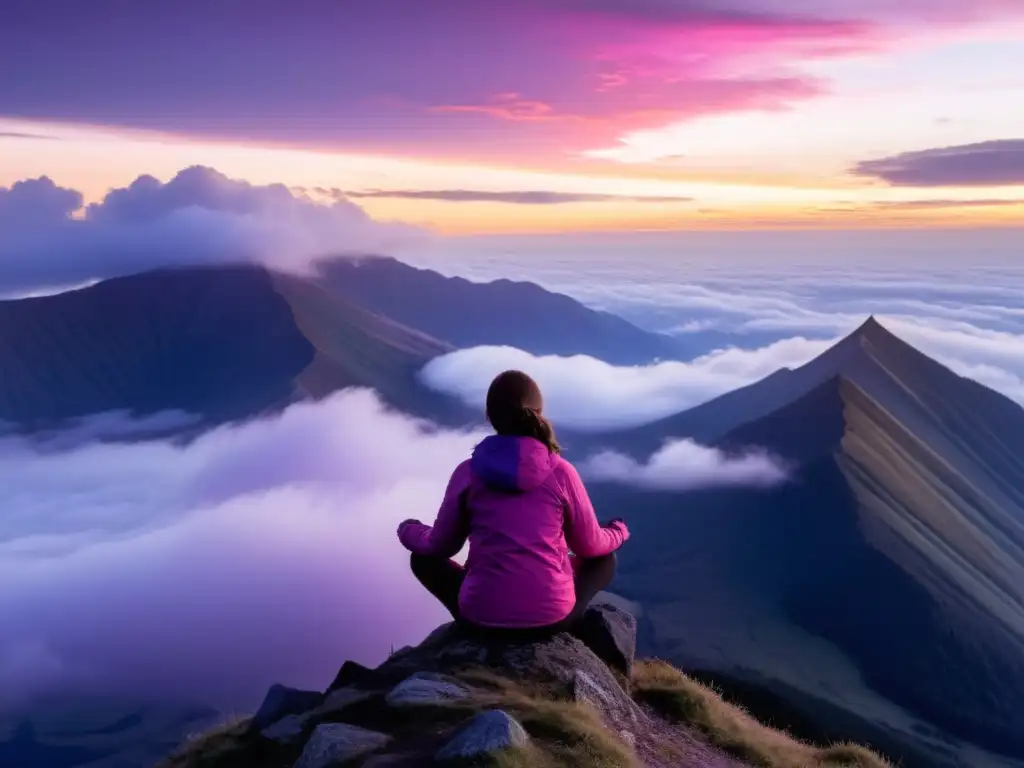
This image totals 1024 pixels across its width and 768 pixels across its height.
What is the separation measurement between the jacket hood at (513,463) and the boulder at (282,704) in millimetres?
6581

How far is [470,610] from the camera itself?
48.3 feet

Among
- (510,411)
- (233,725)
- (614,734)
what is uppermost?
(510,411)

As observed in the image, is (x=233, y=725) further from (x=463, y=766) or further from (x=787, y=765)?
(x=787, y=765)

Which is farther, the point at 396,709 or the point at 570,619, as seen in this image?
the point at 570,619

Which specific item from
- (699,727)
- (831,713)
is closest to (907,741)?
(831,713)

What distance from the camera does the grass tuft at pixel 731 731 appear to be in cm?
1621

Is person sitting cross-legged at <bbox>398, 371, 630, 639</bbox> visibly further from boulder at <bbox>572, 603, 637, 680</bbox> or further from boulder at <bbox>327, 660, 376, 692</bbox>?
boulder at <bbox>327, 660, 376, 692</bbox>

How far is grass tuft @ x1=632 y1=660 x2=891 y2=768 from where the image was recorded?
53.2 ft

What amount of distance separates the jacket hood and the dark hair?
0.20 metres

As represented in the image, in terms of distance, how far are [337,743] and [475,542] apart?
3.44 meters

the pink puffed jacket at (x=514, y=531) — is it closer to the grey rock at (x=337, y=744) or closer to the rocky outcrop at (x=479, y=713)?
the rocky outcrop at (x=479, y=713)

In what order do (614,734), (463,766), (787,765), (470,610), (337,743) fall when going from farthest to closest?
(787,765) < (470,610) < (614,734) < (337,743) < (463,766)

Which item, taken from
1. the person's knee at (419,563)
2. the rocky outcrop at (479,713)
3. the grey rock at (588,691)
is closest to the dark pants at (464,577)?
the person's knee at (419,563)

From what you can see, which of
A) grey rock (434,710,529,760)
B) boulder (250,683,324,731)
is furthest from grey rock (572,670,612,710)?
boulder (250,683,324,731)
